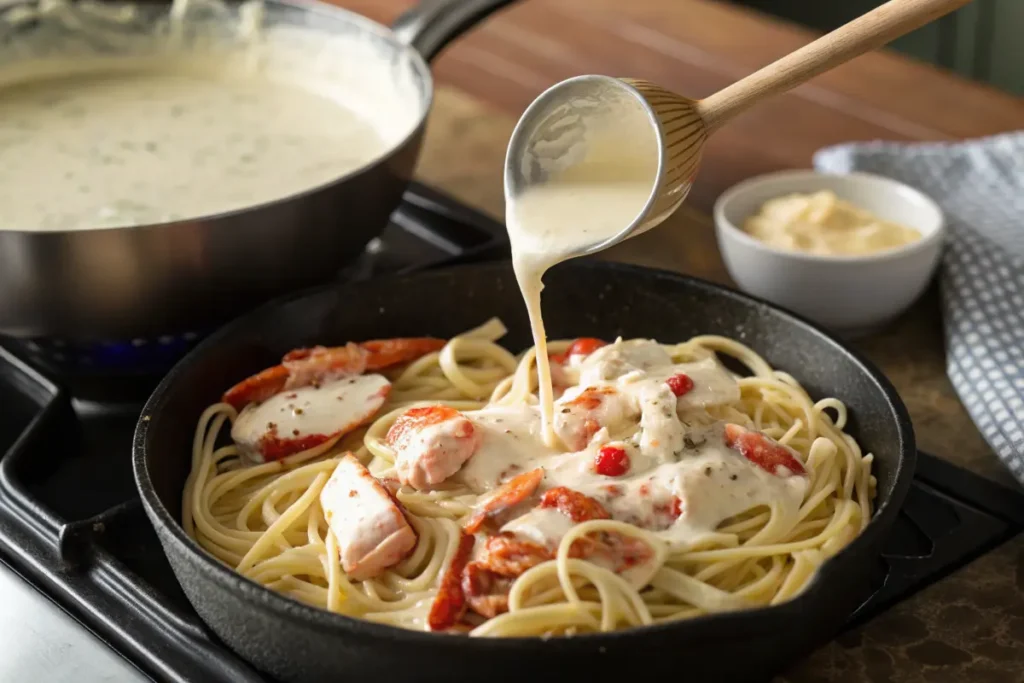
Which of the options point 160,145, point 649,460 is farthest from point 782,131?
point 649,460

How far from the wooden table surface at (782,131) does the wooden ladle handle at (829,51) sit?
0.71 meters

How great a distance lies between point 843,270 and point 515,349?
0.60m

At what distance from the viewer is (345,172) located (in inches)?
91.7

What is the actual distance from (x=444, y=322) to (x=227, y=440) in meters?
0.42

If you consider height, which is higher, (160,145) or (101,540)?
(160,145)

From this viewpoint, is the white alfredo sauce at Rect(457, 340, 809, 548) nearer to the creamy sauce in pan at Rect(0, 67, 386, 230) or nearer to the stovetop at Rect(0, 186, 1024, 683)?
the stovetop at Rect(0, 186, 1024, 683)

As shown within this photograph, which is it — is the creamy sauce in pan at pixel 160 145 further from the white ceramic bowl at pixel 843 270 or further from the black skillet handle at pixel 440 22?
the white ceramic bowl at pixel 843 270

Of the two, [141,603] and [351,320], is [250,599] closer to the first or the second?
[141,603]

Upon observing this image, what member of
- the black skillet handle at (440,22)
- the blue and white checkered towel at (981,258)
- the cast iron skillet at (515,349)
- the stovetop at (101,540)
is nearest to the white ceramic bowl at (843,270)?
the blue and white checkered towel at (981,258)

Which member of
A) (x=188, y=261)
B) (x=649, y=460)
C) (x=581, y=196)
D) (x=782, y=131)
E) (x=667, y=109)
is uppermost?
(x=667, y=109)

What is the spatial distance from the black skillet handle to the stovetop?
1.47 feet

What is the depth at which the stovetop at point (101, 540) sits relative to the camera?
5.27ft

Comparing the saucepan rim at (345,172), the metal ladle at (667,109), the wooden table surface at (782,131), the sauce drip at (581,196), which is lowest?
the wooden table surface at (782,131)

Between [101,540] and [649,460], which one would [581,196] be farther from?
[101,540]
